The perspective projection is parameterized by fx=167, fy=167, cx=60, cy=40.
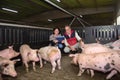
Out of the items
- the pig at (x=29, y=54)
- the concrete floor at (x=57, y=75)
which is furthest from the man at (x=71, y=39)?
the pig at (x=29, y=54)

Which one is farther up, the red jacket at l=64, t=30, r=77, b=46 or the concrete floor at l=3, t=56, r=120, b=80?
the red jacket at l=64, t=30, r=77, b=46

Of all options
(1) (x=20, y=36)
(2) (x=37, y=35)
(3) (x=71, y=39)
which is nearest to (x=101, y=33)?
(3) (x=71, y=39)

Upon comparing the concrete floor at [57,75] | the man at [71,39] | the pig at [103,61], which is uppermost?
the man at [71,39]

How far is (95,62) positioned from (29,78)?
3.21 ft

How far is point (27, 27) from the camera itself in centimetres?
345

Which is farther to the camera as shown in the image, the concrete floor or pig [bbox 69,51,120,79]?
the concrete floor

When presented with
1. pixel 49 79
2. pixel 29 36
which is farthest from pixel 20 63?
pixel 49 79

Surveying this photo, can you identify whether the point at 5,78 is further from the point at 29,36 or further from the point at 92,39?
the point at 92,39

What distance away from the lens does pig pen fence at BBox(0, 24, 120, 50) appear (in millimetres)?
2874

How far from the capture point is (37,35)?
12.8 ft

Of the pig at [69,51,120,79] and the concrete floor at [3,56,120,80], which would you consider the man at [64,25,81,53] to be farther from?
the pig at [69,51,120,79]

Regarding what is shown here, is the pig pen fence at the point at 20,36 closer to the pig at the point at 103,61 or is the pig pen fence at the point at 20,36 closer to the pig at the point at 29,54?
the pig at the point at 29,54

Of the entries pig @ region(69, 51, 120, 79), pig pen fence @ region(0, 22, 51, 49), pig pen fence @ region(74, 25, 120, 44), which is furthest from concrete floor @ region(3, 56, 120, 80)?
pig pen fence @ region(74, 25, 120, 44)

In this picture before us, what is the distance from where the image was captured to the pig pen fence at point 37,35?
2.87m
